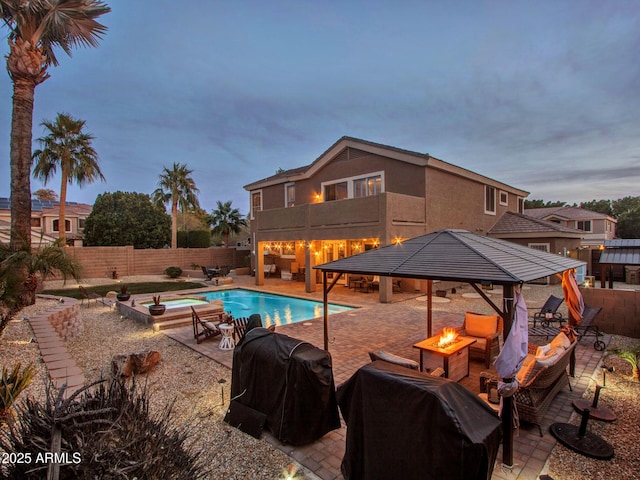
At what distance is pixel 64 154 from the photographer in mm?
24594

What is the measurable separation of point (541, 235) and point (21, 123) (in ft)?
92.2

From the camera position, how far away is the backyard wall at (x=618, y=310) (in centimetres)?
997

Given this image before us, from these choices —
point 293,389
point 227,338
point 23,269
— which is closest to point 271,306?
point 227,338

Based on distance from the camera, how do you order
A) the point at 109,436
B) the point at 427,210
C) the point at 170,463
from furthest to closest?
the point at 427,210 < the point at 170,463 < the point at 109,436

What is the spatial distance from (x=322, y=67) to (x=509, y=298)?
37354mm

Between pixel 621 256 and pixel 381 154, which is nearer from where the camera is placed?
pixel 621 256

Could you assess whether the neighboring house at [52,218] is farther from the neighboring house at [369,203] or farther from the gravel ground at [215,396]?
the gravel ground at [215,396]

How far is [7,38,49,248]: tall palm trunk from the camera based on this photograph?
461 inches

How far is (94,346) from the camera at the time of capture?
972 cm

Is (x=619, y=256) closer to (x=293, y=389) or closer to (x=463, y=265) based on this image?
(x=463, y=265)

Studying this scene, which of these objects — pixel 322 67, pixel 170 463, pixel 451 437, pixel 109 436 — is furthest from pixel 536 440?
pixel 322 67

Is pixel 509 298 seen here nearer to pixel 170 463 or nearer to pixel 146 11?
pixel 170 463

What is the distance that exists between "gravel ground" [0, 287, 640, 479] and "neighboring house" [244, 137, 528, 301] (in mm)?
9661

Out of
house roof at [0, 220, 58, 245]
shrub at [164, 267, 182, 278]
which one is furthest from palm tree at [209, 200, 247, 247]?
house roof at [0, 220, 58, 245]
